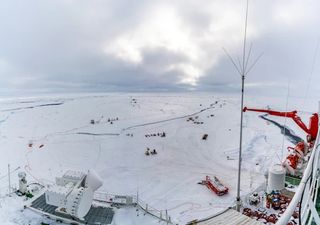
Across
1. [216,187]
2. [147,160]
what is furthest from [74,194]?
[147,160]

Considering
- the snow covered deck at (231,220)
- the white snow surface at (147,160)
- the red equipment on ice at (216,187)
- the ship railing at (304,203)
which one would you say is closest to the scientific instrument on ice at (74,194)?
the white snow surface at (147,160)

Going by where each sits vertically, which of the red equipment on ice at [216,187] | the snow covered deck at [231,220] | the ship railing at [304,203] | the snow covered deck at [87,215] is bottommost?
the snow covered deck at [87,215]

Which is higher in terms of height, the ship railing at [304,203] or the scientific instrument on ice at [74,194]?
the ship railing at [304,203]

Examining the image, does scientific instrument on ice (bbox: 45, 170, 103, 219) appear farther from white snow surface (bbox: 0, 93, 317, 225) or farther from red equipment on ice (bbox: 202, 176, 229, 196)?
red equipment on ice (bbox: 202, 176, 229, 196)

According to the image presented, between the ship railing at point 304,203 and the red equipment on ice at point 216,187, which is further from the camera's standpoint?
the red equipment on ice at point 216,187

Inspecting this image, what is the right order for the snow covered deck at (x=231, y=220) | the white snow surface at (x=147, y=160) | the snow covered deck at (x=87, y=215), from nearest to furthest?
the snow covered deck at (x=231, y=220) < the snow covered deck at (x=87, y=215) < the white snow surface at (x=147, y=160)

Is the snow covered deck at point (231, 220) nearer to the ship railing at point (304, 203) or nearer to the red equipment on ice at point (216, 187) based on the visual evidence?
the red equipment on ice at point (216, 187)
